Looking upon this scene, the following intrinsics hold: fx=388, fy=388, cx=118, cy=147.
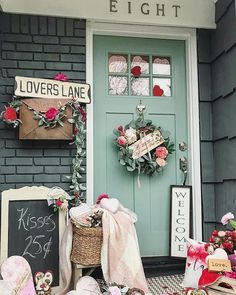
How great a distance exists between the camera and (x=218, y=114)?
3.00 metres

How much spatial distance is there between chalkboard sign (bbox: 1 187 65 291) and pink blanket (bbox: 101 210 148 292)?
0.39 m

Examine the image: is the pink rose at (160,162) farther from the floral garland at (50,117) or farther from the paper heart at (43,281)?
the paper heart at (43,281)

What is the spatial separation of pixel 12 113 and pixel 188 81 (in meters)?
1.41

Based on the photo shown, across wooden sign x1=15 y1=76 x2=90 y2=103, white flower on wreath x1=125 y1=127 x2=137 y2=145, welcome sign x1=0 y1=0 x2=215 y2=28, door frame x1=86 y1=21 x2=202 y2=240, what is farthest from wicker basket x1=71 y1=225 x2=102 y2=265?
welcome sign x1=0 y1=0 x2=215 y2=28

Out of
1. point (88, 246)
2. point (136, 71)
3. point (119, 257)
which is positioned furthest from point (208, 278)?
point (136, 71)

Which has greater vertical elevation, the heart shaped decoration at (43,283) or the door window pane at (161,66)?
the door window pane at (161,66)

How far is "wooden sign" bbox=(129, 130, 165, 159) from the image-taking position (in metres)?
2.93

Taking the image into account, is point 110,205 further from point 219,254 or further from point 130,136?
point 219,254

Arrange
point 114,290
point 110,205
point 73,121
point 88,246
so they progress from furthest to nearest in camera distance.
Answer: point 73,121, point 110,205, point 88,246, point 114,290

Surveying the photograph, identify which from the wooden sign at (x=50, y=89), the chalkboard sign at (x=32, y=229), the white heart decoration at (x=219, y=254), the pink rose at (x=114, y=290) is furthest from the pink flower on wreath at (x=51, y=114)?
the white heart decoration at (x=219, y=254)

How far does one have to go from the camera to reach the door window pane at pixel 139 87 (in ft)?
10.2

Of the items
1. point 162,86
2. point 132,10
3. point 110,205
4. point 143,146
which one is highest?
point 132,10

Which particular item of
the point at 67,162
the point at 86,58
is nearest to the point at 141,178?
the point at 67,162

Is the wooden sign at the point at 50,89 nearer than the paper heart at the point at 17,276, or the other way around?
the paper heart at the point at 17,276
